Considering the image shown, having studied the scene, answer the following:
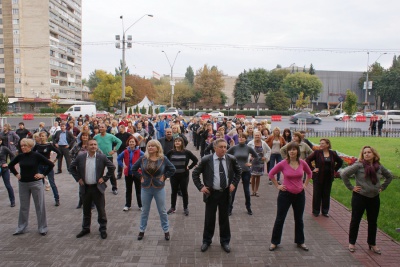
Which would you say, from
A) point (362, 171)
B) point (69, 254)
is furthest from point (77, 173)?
point (362, 171)

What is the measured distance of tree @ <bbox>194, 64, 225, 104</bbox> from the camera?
71.4 meters

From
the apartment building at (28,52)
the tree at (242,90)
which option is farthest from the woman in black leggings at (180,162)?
the tree at (242,90)

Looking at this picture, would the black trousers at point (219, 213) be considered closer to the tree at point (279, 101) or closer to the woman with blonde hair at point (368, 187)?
the woman with blonde hair at point (368, 187)

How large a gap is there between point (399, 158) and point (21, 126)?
595 inches

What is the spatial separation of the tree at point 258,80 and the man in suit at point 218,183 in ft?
242

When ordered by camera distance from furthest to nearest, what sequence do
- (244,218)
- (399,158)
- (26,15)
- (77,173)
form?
(26,15) < (399,158) < (244,218) < (77,173)

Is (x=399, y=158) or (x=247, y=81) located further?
(x=247, y=81)

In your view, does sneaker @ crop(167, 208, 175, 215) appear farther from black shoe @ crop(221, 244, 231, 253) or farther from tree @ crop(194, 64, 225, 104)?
tree @ crop(194, 64, 225, 104)

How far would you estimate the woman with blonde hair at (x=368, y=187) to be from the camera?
5.30 m

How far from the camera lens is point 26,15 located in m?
68.8

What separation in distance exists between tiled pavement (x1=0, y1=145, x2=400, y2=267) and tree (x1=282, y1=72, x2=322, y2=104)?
232 ft

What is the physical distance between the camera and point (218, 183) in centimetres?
531

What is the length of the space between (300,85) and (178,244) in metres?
73.9

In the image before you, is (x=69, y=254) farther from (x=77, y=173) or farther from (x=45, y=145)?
(x=45, y=145)
